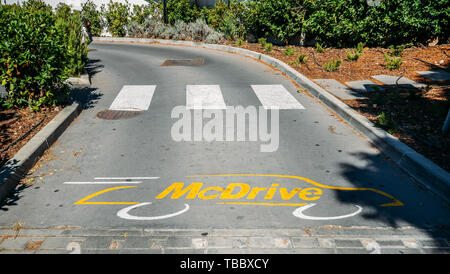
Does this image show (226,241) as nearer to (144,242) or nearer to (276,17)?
(144,242)

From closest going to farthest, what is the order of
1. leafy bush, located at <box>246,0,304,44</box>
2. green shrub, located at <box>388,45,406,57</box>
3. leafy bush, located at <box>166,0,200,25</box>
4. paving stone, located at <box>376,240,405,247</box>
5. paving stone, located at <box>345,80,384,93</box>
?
paving stone, located at <box>376,240,405,247</box>, paving stone, located at <box>345,80,384,93</box>, green shrub, located at <box>388,45,406,57</box>, leafy bush, located at <box>246,0,304,44</box>, leafy bush, located at <box>166,0,200,25</box>

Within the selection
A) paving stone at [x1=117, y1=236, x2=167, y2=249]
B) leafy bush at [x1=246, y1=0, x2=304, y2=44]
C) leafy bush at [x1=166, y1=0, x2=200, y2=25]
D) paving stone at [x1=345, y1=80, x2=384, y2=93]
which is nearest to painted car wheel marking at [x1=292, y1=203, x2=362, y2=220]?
paving stone at [x1=117, y1=236, x2=167, y2=249]

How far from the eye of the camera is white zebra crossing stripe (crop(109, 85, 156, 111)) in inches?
318

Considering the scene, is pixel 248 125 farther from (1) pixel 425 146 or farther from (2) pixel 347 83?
(2) pixel 347 83

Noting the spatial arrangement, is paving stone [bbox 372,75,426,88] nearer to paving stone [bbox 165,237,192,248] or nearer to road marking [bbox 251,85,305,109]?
road marking [bbox 251,85,305,109]

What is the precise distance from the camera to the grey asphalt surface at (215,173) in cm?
403

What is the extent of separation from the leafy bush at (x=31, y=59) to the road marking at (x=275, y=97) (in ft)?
16.9

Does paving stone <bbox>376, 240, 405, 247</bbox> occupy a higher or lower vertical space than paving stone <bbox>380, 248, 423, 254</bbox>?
higher

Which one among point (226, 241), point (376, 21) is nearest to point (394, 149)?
point (226, 241)

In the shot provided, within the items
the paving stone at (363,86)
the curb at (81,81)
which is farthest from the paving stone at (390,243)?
the curb at (81,81)

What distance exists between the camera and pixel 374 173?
5.05 meters

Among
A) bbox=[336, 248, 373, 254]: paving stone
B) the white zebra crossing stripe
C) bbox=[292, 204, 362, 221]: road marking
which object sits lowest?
bbox=[336, 248, 373, 254]: paving stone

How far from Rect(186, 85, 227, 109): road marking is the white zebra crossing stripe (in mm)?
1172
